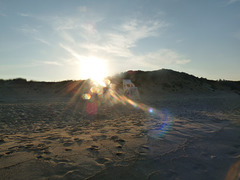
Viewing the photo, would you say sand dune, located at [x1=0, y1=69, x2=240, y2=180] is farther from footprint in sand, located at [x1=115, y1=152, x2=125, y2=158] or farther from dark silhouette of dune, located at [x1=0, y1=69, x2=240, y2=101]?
dark silhouette of dune, located at [x1=0, y1=69, x2=240, y2=101]

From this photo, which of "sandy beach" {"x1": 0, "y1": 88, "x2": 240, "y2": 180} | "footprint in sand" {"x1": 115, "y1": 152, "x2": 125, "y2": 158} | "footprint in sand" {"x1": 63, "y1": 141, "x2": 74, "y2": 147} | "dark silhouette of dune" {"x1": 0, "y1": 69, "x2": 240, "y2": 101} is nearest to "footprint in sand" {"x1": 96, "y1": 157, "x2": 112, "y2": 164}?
"sandy beach" {"x1": 0, "y1": 88, "x2": 240, "y2": 180}

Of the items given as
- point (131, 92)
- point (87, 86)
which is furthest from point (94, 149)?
point (87, 86)

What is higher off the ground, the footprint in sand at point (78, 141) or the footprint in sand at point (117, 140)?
the footprint in sand at point (117, 140)

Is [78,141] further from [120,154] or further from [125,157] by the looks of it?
[125,157]

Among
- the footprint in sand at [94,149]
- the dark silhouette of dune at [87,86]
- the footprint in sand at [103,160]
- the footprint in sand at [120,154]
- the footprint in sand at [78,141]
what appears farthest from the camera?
the dark silhouette of dune at [87,86]

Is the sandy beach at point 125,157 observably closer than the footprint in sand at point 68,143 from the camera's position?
Yes

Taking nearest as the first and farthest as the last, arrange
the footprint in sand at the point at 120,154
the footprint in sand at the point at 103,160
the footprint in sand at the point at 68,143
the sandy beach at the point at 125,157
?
1. the sandy beach at the point at 125,157
2. the footprint in sand at the point at 103,160
3. the footprint in sand at the point at 120,154
4. the footprint in sand at the point at 68,143

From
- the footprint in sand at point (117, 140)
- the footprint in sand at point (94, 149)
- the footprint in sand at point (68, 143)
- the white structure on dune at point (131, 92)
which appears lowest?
the footprint in sand at point (68, 143)

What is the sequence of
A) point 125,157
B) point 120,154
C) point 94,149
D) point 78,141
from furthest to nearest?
point 78,141 → point 94,149 → point 120,154 → point 125,157

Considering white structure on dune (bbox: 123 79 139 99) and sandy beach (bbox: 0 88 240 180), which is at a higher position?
white structure on dune (bbox: 123 79 139 99)

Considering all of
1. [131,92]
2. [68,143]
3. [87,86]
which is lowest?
[68,143]

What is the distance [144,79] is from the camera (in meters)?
32.5

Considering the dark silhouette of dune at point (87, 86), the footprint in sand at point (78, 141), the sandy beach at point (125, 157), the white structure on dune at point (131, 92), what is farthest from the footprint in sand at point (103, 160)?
the dark silhouette of dune at point (87, 86)

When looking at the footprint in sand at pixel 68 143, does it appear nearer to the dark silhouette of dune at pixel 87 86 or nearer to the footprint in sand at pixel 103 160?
the footprint in sand at pixel 103 160
